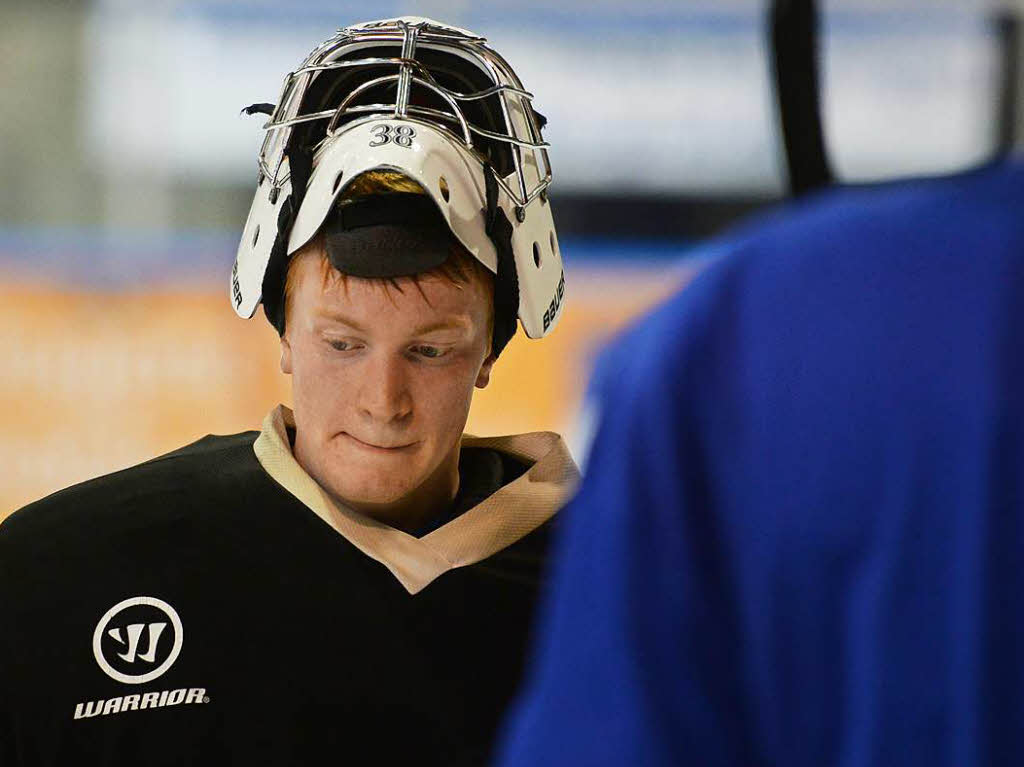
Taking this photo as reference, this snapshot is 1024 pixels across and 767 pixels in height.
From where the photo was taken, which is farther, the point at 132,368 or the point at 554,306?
the point at 132,368

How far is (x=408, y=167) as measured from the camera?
1359mm

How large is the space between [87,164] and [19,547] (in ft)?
9.87

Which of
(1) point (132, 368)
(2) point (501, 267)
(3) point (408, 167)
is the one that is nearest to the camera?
(3) point (408, 167)

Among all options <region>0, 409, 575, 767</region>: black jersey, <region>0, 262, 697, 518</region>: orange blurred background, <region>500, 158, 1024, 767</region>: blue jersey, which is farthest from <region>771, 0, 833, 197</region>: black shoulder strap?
<region>0, 262, 697, 518</region>: orange blurred background

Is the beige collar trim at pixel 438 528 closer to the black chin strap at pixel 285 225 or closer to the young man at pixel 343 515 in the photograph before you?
the young man at pixel 343 515

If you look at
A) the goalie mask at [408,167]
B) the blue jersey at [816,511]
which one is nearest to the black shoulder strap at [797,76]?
the blue jersey at [816,511]

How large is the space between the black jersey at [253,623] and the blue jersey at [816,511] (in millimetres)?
832

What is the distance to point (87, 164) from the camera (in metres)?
4.30

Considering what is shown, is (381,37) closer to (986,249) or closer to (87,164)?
(986,249)

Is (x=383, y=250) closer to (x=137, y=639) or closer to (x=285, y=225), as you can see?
(x=285, y=225)

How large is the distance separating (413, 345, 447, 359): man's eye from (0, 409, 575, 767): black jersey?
0.62ft

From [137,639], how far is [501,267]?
0.51 m

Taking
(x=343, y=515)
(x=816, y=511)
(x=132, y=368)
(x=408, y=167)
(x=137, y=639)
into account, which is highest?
(x=408, y=167)

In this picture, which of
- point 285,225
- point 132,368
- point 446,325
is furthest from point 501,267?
point 132,368
